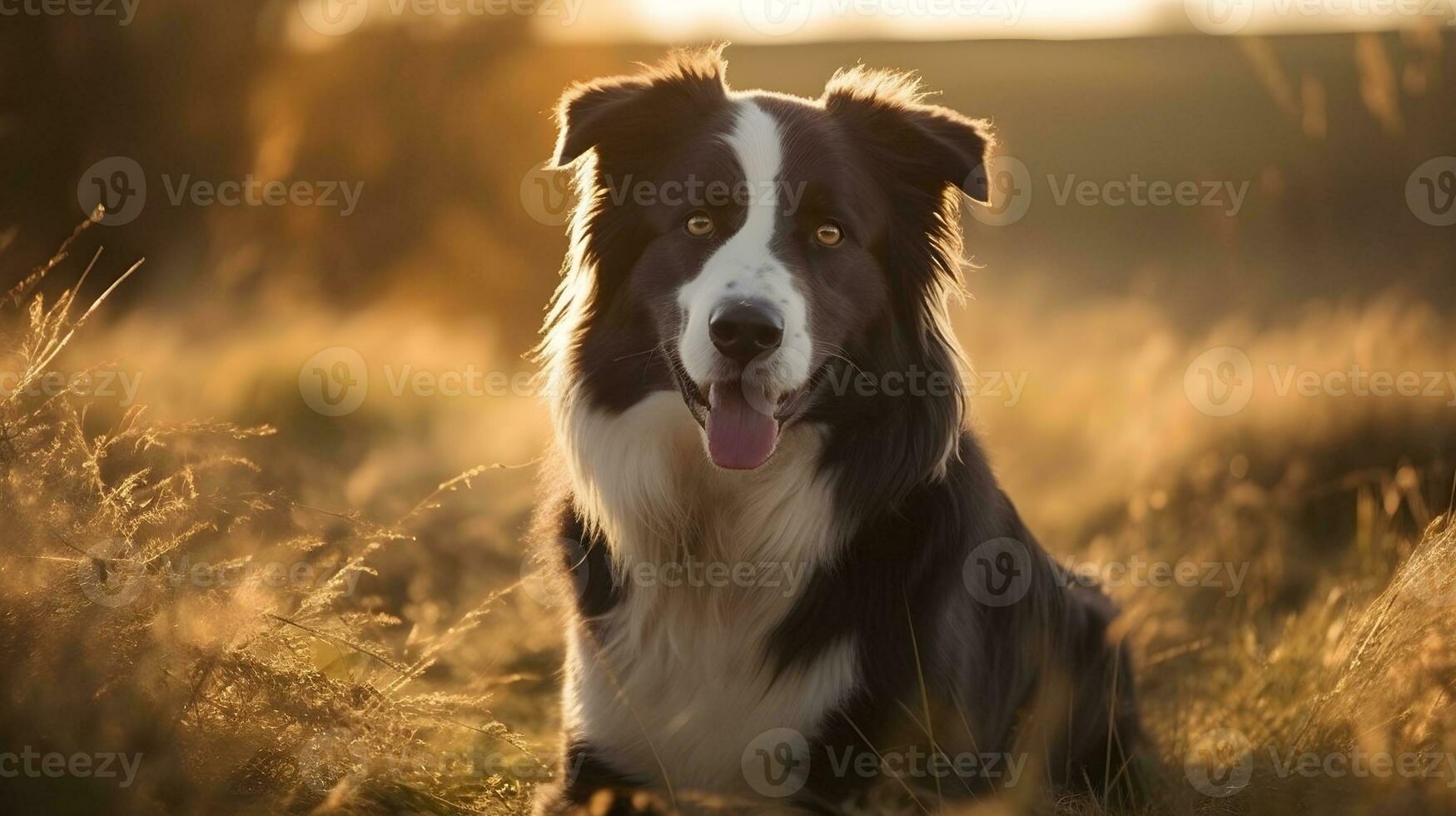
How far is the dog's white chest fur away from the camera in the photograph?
357 cm

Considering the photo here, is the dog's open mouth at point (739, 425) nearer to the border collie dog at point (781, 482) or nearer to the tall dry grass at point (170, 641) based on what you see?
the border collie dog at point (781, 482)

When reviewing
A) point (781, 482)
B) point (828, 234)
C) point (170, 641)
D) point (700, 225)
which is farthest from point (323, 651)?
point (828, 234)

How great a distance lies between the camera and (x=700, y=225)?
3.72 m

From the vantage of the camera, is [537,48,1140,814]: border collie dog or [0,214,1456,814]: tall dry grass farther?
[537,48,1140,814]: border collie dog

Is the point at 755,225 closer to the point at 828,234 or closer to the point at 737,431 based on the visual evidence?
the point at 828,234

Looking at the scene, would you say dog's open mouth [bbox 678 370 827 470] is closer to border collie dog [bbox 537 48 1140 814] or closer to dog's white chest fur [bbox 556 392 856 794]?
border collie dog [bbox 537 48 1140 814]

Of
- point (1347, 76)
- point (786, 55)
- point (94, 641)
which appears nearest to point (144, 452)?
point (94, 641)

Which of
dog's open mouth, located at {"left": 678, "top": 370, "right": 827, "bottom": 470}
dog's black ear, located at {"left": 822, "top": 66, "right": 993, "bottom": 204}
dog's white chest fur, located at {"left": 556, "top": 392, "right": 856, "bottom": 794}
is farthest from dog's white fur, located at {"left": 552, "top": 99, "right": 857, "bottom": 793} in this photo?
dog's black ear, located at {"left": 822, "top": 66, "right": 993, "bottom": 204}

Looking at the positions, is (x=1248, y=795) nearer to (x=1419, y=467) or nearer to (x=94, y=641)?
(x=94, y=641)

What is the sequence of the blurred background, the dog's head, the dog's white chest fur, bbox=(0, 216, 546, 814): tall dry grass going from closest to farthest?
bbox=(0, 216, 546, 814): tall dry grass < the dog's head < the dog's white chest fur < the blurred background

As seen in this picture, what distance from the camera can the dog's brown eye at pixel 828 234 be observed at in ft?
12.2

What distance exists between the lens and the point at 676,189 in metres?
3.77

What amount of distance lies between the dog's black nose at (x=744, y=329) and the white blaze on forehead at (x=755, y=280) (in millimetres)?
27

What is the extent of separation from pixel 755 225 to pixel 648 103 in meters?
0.62
